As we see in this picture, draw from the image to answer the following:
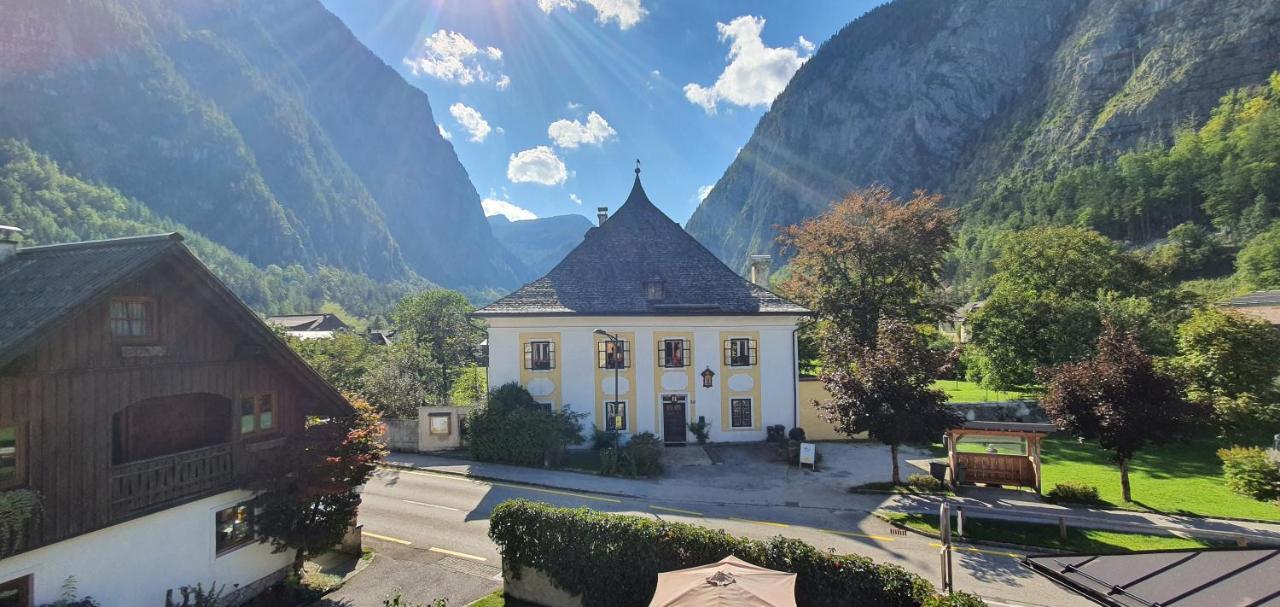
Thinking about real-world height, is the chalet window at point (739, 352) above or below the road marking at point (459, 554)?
above

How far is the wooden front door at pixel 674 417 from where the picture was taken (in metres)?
26.3

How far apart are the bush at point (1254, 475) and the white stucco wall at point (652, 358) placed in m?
14.8

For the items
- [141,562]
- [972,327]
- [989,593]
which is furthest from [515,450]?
[972,327]

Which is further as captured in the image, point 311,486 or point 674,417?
point 674,417

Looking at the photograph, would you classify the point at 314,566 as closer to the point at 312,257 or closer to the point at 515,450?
the point at 515,450

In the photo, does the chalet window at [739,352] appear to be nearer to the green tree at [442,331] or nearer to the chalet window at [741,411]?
the chalet window at [741,411]

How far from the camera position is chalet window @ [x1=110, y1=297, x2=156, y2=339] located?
9562 mm

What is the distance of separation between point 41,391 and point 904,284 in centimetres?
3114

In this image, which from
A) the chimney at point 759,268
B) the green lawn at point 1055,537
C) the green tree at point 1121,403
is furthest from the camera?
the chimney at point 759,268

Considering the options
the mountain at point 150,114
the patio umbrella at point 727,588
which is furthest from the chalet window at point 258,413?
the mountain at point 150,114

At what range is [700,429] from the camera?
2586 cm

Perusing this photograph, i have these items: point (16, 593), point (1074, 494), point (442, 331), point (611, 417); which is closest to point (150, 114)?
point (442, 331)

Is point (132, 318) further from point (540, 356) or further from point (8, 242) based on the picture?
point (540, 356)

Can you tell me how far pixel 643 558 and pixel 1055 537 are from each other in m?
11.8
